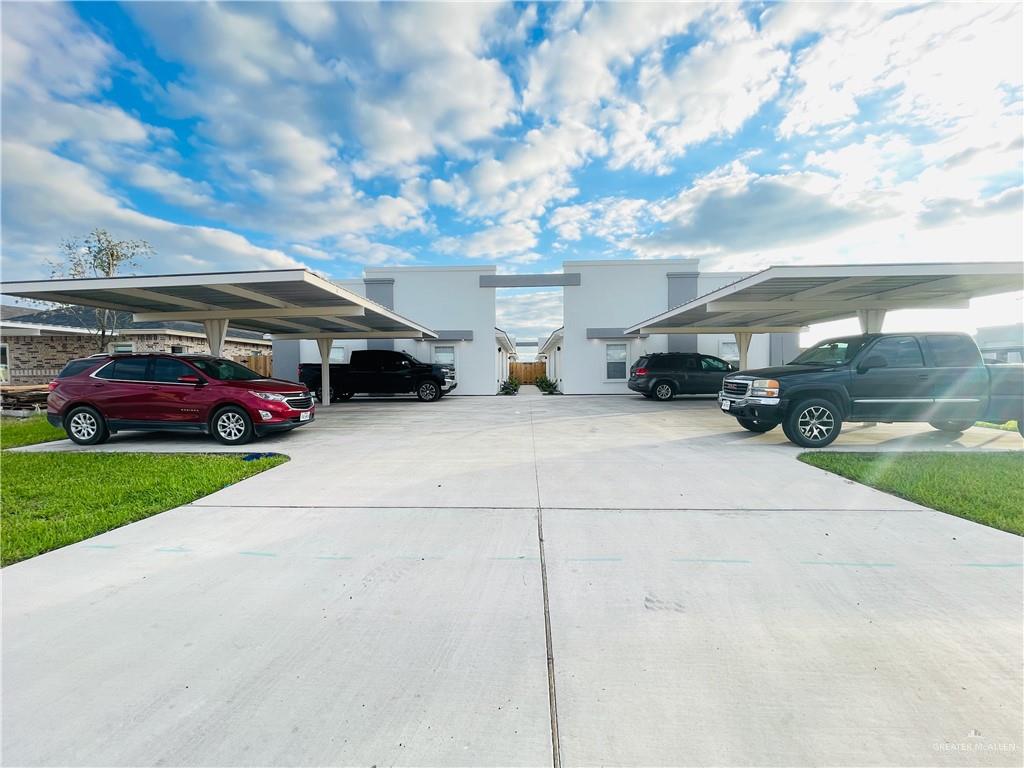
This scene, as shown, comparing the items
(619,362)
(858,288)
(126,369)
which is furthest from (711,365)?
(126,369)

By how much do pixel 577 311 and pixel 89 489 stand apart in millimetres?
17337

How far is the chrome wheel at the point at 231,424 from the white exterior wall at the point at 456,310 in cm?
1253

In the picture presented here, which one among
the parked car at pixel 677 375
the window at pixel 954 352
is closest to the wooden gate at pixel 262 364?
the parked car at pixel 677 375

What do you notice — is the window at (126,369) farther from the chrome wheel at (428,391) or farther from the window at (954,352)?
the window at (954,352)

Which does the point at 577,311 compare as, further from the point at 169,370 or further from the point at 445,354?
the point at 169,370

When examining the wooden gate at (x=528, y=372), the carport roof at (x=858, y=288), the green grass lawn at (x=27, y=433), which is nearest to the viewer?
the green grass lawn at (x=27, y=433)

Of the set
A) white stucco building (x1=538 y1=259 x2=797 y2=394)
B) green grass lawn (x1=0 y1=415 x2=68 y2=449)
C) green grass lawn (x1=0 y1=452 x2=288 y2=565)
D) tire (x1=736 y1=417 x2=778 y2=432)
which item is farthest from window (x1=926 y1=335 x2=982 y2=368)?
green grass lawn (x1=0 y1=415 x2=68 y2=449)

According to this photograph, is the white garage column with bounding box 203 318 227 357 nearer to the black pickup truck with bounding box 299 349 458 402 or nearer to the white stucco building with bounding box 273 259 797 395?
the black pickup truck with bounding box 299 349 458 402

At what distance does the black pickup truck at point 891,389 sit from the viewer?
25.8 ft

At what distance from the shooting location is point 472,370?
20766 millimetres

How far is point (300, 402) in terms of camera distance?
899cm

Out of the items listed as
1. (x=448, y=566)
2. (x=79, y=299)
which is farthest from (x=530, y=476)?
(x=79, y=299)

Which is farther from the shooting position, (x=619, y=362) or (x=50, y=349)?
(x=50, y=349)

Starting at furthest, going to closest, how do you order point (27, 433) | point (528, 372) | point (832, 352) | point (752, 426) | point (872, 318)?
point (528, 372) → point (872, 318) → point (27, 433) → point (752, 426) → point (832, 352)
